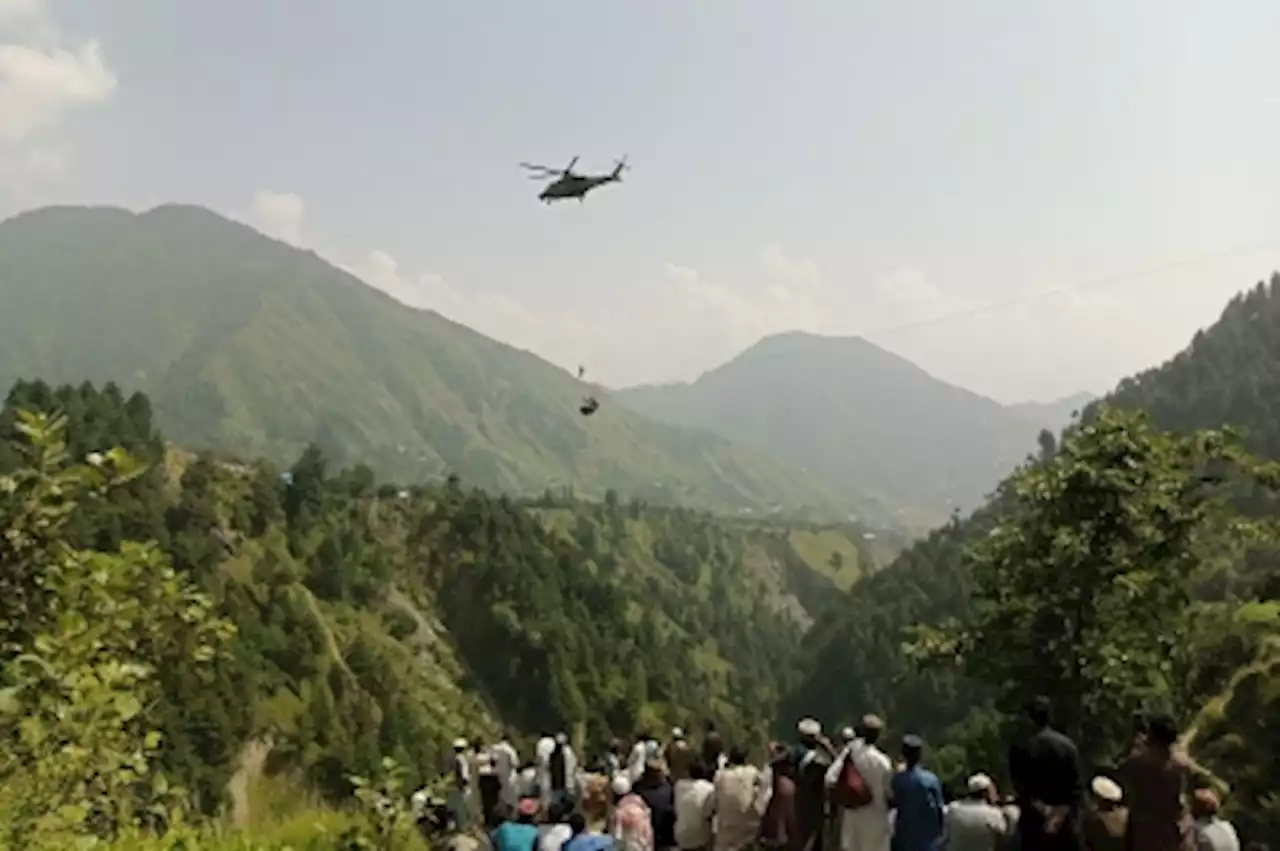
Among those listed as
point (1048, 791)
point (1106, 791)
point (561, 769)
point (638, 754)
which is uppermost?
point (1048, 791)

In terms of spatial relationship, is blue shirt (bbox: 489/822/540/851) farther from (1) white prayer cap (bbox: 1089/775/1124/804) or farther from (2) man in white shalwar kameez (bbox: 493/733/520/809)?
(2) man in white shalwar kameez (bbox: 493/733/520/809)

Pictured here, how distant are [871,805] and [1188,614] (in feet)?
61.3

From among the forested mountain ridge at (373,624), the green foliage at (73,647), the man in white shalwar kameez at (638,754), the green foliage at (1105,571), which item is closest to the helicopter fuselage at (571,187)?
the green foliage at (73,647)

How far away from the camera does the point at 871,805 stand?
9484mm

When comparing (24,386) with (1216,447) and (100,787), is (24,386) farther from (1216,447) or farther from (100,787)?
(100,787)

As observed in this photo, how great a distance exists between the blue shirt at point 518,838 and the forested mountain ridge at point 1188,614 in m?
14.9

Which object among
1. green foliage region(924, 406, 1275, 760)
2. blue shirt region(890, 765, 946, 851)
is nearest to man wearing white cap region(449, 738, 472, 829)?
blue shirt region(890, 765, 946, 851)

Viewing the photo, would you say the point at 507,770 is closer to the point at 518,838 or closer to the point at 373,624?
the point at 518,838

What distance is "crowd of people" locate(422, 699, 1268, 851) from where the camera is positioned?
5.33 m

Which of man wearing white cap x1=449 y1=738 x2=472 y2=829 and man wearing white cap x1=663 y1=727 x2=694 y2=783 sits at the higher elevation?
man wearing white cap x1=663 y1=727 x2=694 y2=783

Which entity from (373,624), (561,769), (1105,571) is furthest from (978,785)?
(373,624)

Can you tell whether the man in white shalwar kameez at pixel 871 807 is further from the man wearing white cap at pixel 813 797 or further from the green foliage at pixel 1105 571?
the green foliage at pixel 1105 571

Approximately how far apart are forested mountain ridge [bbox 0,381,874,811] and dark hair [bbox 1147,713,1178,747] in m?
63.1

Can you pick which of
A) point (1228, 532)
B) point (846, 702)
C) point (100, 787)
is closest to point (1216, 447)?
point (1228, 532)
